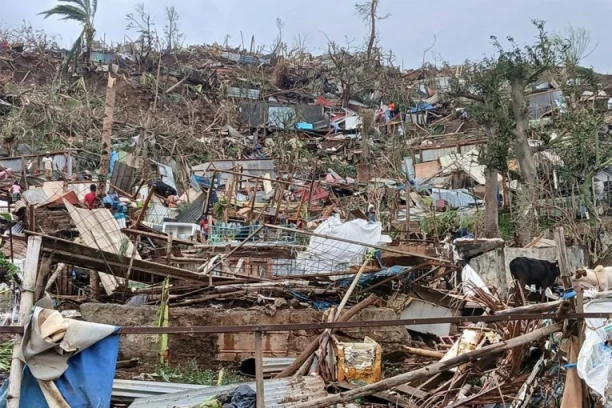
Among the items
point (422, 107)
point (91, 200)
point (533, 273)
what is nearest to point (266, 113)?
point (422, 107)

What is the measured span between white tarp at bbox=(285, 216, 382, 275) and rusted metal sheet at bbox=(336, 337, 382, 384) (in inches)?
104

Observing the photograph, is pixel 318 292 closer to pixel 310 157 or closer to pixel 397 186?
pixel 397 186

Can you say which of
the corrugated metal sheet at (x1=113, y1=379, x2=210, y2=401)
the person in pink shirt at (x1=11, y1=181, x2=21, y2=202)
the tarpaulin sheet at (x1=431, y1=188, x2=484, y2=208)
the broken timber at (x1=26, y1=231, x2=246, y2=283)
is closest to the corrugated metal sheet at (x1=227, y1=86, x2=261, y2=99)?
the tarpaulin sheet at (x1=431, y1=188, x2=484, y2=208)

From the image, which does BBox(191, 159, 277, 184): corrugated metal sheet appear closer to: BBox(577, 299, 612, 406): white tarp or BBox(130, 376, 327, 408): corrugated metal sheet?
BBox(130, 376, 327, 408): corrugated metal sheet

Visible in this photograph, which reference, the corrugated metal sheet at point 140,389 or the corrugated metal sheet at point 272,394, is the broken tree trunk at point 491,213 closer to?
the corrugated metal sheet at point 272,394

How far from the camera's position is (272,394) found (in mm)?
5703

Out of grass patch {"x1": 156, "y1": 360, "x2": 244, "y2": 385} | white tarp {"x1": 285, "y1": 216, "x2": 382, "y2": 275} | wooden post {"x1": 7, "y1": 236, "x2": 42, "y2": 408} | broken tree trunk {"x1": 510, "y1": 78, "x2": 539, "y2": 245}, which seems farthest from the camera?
broken tree trunk {"x1": 510, "y1": 78, "x2": 539, "y2": 245}

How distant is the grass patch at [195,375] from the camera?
716cm

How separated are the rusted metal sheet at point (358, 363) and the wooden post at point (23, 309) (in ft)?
11.8

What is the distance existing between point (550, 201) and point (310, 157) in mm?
10267

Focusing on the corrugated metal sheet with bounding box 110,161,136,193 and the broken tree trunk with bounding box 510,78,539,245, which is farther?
the corrugated metal sheet with bounding box 110,161,136,193

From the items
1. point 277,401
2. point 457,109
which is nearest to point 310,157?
point 457,109

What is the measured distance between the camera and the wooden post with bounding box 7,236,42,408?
3.61 meters

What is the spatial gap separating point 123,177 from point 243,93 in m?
12.0
